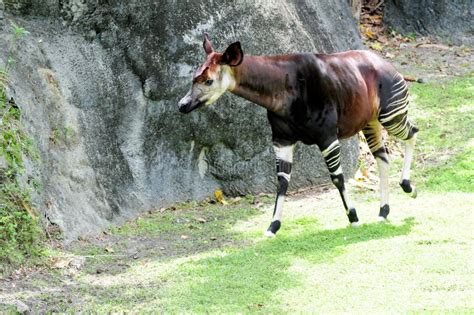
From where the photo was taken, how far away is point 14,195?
8125mm

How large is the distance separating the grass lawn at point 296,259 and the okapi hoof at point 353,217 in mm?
88

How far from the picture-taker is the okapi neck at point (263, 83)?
8.45 m

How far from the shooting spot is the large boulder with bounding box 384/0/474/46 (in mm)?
16875

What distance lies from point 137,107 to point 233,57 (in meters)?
2.30

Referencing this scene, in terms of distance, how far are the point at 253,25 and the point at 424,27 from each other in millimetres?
7262

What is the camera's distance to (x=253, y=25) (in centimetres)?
1067

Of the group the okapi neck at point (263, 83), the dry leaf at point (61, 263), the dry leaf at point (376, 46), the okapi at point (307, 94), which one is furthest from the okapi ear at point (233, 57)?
the dry leaf at point (376, 46)

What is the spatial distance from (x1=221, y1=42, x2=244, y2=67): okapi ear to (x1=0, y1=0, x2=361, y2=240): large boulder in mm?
2104

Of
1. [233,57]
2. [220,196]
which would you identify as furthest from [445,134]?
[233,57]

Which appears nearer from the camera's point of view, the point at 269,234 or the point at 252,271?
the point at 252,271

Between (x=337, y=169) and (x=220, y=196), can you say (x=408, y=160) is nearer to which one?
(x=337, y=169)

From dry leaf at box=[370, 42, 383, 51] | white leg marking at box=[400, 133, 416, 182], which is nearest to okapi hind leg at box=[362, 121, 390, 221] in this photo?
white leg marking at box=[400, 133, 416, 182]

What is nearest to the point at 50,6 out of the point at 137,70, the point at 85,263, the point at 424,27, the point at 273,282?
the point at 137,70

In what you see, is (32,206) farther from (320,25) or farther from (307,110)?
(320,25)
